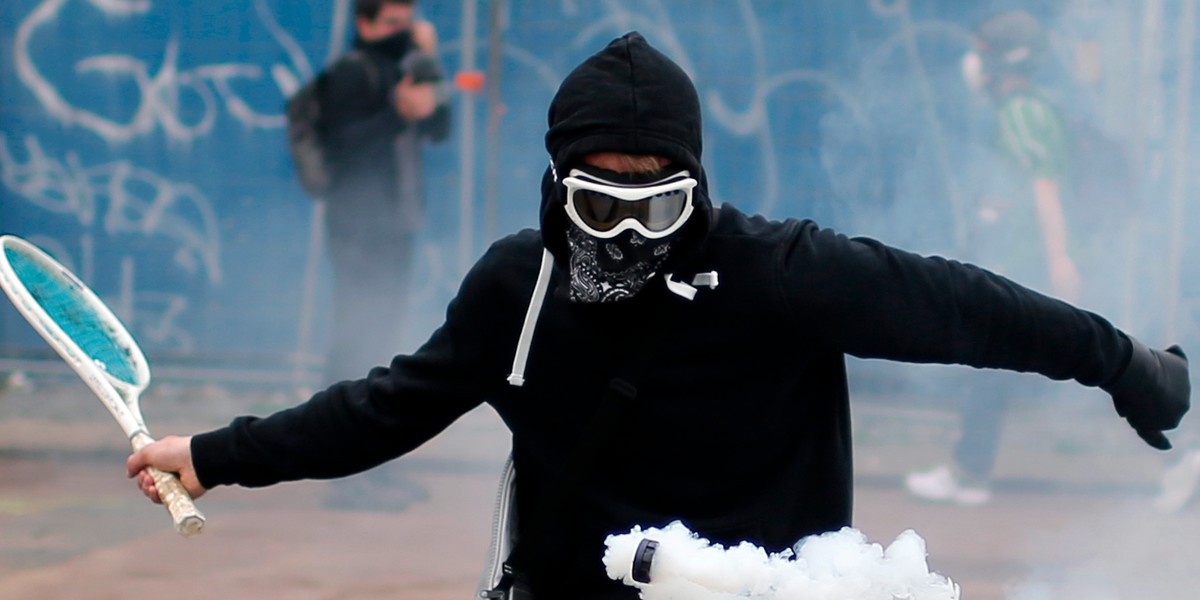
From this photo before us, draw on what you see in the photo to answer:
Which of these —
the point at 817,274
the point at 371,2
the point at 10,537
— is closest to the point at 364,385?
the point at 817,274

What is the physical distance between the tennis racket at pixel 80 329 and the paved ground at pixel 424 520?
1699 mm

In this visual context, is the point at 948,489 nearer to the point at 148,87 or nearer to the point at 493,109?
the point at 493,109

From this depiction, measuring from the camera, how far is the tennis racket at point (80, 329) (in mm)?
2836

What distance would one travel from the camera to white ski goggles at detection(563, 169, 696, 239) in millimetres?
2135

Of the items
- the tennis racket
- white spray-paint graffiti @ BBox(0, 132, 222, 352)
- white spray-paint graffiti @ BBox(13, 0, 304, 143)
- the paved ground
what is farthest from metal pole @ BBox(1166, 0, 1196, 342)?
the tennis racket

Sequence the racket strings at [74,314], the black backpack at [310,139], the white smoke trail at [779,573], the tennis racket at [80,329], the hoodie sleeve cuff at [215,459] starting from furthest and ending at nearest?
1. the black backpack at [310,139]
2. the racket strings at [74,314]
3. the tennis racket at [80,329]
4. the hoodie sleeve cuff at [215,459]
5. the white smoke trail at [779,573]

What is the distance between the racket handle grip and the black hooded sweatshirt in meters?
0.52

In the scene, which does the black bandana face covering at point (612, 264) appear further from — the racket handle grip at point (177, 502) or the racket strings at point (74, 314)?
the racket strings at point (74, 314)

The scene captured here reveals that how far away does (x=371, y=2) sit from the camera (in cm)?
662

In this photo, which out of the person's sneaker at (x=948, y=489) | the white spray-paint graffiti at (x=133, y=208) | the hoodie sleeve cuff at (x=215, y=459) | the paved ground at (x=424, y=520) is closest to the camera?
the hoodie sleeve cuff at (x=215, y=459)

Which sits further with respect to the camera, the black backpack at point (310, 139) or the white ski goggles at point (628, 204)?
the black backpack at point (310, 139)

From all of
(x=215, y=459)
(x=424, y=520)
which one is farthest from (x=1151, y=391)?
(x=424, y=520)

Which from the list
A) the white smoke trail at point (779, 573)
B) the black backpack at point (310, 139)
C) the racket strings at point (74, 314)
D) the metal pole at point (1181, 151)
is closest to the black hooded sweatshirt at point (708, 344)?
the white smoke trail at point (779, 573)

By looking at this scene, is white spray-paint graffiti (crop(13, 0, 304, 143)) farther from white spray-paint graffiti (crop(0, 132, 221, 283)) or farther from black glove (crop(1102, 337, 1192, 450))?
black glove (crop(1102, 337, 1192, 450))
